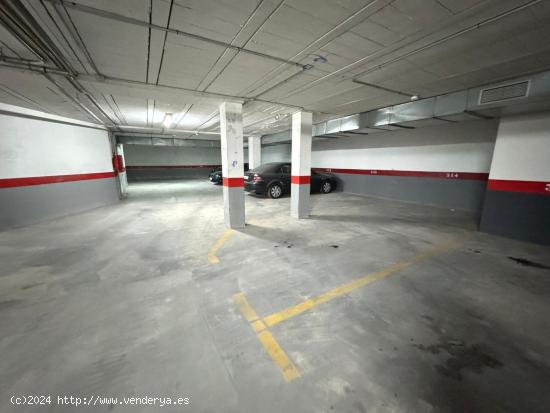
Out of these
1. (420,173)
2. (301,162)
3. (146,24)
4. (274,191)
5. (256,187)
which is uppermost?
(146,24)

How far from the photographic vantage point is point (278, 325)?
200cm

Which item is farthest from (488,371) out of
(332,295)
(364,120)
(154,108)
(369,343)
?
(154,108)

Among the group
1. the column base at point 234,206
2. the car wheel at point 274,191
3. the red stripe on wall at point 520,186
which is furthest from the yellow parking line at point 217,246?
the red stripe on wall at point 520,186

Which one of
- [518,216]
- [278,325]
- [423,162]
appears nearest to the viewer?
[278,325]

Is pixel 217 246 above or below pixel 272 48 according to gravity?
below

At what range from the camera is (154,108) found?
5.45 meters

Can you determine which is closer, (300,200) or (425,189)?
(300,200)

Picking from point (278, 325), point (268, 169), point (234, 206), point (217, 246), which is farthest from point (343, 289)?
point (268, 169)

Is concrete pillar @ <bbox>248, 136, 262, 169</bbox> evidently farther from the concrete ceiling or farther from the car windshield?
the concrete ceiling

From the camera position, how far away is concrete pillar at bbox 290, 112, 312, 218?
548 cm

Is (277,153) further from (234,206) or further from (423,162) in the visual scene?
(234,206)

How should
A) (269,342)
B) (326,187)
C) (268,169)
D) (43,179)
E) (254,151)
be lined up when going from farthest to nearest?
(254,151), (326,187), (268,169), (43,179), (269,342)

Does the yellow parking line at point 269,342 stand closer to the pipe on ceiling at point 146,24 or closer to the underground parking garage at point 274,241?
the underground parking garage at point 274,241

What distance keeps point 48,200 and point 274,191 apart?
248 inches
